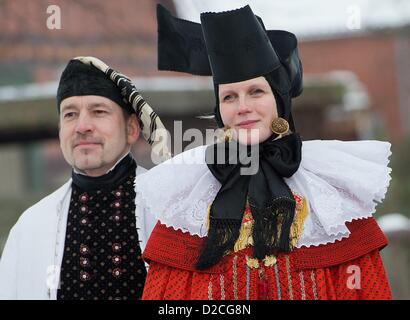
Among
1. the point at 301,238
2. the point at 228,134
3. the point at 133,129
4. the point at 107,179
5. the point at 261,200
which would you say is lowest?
the point at 301,238

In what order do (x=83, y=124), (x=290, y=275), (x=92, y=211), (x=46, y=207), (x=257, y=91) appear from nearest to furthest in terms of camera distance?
(x=290, y=275) → (x=257, y=91) → (x=83, y=124) → (x=92, y=211) → (x=46, y=207)

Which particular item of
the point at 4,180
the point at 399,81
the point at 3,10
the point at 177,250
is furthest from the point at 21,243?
the point at 399,81

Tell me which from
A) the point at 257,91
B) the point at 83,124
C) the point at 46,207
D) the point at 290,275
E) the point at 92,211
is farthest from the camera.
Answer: the point at 46,207

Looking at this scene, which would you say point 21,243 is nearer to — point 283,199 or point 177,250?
point 177,250

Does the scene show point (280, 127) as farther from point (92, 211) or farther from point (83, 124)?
point (92, 211)

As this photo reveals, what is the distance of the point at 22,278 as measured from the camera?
4102 millimetres

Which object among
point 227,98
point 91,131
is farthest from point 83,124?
point 227,98

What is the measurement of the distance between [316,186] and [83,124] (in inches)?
43.1

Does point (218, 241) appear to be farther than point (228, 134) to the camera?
No

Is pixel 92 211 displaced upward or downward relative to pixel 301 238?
upward

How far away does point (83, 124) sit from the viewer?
3.92 metres

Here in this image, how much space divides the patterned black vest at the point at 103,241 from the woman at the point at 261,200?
54cm
